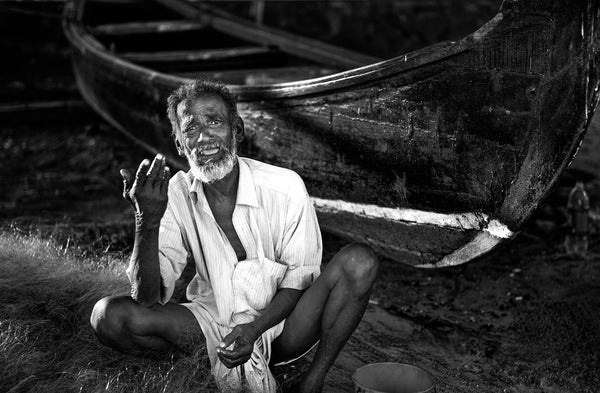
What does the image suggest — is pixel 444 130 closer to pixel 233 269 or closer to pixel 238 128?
pixel 238 128

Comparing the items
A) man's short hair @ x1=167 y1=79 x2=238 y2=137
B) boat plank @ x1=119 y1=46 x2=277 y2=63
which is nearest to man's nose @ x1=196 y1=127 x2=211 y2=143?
man's short hair @ x1=167 y1=79 x2=238 y2=137

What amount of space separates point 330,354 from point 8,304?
1.51 metres

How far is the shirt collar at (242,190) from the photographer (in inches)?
120

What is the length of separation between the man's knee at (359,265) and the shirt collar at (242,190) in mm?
422

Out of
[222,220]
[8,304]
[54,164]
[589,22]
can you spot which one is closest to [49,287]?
[8,304]

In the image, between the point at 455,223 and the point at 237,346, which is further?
the point at 455,223

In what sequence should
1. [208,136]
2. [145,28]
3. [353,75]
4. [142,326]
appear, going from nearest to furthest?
1. [142,326]
2. [208,136]
3. [353,75]
4. [145,28]

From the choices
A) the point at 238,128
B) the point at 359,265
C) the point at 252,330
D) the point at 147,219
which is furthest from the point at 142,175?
the point at 359,265

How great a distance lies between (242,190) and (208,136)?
25 centimetres

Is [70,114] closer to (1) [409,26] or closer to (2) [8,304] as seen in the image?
(1) [409,26]

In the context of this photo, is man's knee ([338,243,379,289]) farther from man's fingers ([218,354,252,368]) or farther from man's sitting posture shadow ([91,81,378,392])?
man's fingers ([218,354,252,368])

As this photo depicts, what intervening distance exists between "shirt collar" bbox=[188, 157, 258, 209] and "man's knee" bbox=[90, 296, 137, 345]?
0.49 metres

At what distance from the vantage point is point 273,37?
7402 millimetres

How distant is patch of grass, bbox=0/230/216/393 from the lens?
9.71 feet
